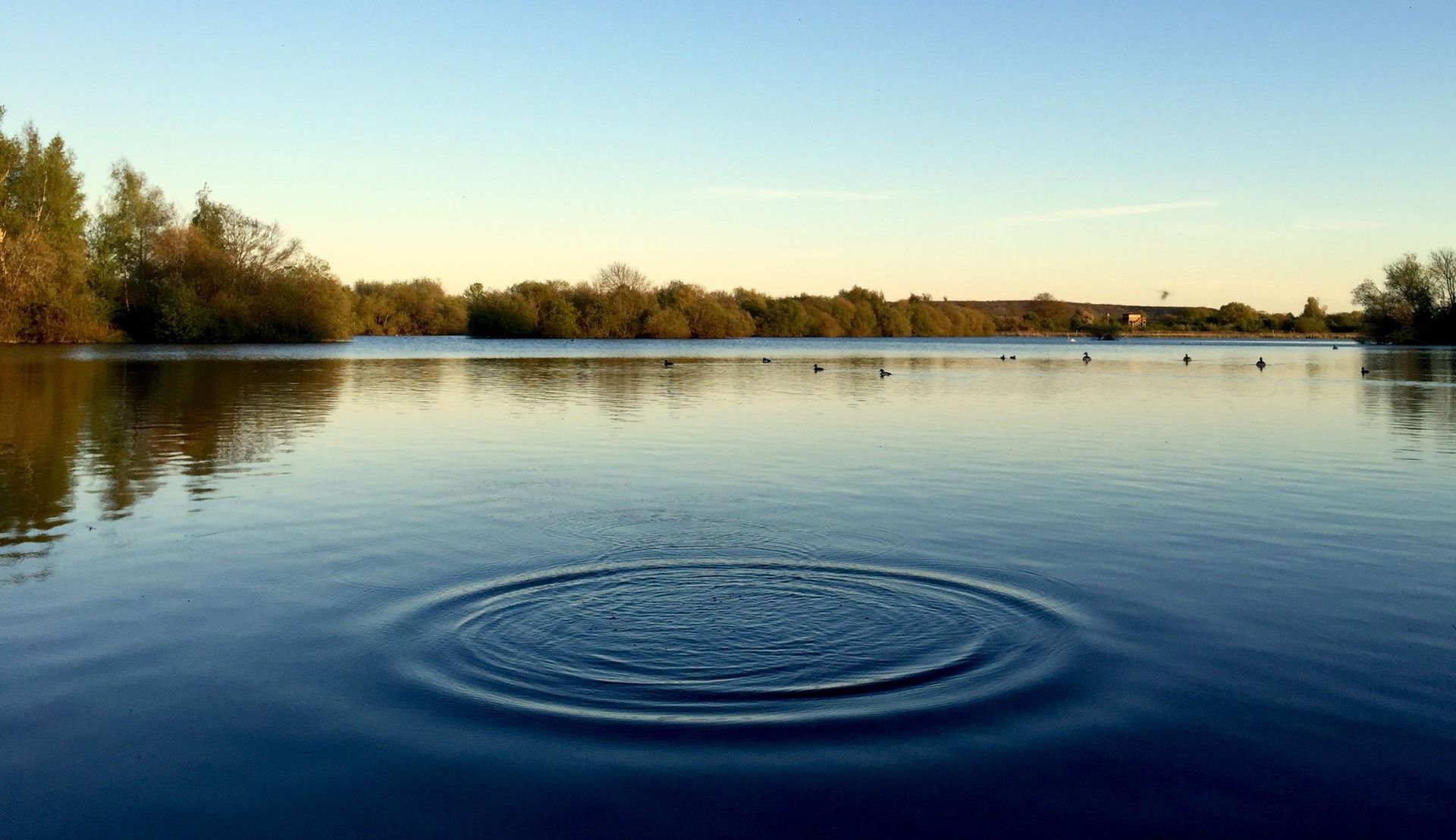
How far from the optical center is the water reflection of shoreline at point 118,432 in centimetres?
1391

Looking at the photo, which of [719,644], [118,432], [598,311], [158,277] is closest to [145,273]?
[158,277]

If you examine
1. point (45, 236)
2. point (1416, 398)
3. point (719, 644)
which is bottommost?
point (719, 644)

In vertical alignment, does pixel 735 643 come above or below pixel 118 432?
below

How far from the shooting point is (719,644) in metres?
8.28

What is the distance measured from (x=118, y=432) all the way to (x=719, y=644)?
64.3ft

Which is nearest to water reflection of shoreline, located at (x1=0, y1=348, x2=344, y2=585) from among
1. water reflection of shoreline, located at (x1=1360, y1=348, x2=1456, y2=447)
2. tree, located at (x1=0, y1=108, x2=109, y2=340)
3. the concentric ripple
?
the concentric ripple

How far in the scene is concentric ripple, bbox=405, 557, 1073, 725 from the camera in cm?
715

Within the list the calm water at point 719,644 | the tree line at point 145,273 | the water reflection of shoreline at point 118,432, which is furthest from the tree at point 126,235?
the calm water at point 719,644

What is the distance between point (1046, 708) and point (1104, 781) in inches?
42.5

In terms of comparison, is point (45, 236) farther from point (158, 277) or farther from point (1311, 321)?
point (1311, 321)

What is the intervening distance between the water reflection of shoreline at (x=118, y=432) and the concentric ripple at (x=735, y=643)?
510cm

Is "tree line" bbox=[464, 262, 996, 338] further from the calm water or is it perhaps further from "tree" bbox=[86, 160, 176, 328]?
the calm water

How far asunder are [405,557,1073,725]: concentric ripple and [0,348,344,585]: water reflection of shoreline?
5.10 m

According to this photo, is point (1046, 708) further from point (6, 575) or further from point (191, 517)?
point (191, 517)
